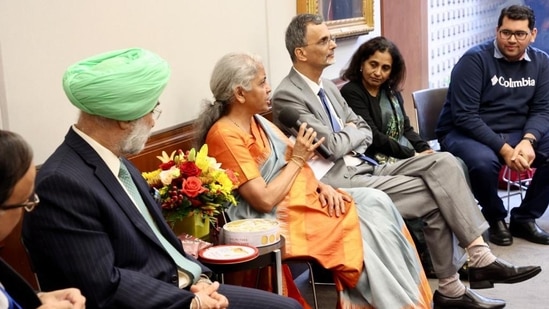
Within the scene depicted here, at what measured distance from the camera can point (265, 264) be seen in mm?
3084

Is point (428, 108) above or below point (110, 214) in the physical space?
below

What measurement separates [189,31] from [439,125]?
7.10ft

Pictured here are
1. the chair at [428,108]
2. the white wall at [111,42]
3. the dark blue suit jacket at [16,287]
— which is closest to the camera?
the dark blue suit jacket at [16,287]

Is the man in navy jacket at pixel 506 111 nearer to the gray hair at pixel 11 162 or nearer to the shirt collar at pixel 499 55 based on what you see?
the shirt collar at pixel 499 55

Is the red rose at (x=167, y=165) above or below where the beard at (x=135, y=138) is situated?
below

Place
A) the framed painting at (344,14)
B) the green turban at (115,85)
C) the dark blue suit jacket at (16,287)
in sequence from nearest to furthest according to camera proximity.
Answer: the dark blue suit jacket at (16,287), the green turban at (115,85), the framed painting at (344,14)

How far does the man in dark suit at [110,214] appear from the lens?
231 cm

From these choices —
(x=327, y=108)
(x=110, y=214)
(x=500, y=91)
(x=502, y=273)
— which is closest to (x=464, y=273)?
(x=502, y=273)

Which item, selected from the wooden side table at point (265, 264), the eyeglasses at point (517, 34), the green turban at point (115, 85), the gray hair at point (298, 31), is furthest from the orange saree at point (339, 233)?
the eyeglasses at point (517, 34)

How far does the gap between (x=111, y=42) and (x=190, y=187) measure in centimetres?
75

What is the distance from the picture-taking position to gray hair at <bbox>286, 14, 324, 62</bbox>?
13.8 ft

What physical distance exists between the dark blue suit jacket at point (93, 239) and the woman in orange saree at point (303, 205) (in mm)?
939

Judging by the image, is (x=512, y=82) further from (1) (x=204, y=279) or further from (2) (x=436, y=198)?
(1) (x=204, y=279)

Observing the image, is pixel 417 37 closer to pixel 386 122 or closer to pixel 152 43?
pixel 386 122
